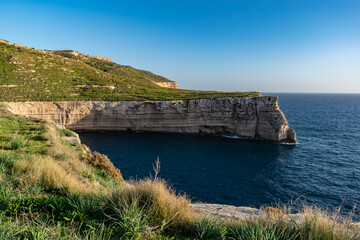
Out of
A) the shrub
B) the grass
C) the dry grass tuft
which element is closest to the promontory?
the shrub

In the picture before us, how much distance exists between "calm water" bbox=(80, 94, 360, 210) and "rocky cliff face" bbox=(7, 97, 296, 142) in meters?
3.05

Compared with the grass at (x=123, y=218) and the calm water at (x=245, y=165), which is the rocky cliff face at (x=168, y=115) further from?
the grass at (x=123, y=218)

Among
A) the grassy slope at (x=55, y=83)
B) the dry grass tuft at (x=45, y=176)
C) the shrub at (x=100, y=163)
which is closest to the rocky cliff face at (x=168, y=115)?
the grassy slope at (x=55, y=83)

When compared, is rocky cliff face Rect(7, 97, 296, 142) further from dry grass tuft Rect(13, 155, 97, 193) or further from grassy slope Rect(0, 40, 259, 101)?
dry grass tuft Rect(13, 155, 97, 193)

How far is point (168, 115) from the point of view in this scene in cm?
4303

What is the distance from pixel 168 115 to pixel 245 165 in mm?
22199

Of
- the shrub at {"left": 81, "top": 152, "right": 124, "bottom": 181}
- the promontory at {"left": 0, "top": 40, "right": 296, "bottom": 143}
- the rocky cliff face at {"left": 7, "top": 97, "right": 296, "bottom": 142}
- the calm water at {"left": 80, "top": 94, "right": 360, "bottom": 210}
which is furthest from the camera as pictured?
the rocky cliff face at {"left": 7, "top": 97, "right": 296, "bottom": 142}

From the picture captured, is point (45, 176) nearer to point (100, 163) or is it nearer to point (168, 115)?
point (100, 163)

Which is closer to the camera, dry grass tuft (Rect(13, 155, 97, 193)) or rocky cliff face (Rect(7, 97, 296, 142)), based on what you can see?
dry grass tuft (Rect(13, 155, 97, 193))

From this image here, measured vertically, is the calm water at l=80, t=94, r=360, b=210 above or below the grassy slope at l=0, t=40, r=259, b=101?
below

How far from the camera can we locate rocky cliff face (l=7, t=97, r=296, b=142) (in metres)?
39.0

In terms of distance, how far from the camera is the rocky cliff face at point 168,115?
39.0 metres

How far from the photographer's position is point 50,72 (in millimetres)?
50375

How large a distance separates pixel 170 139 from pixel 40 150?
28.9 metres
